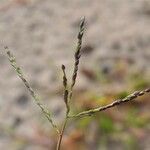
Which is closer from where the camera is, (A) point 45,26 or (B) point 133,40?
(B) point 133,40

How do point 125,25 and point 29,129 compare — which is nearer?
point 29,129

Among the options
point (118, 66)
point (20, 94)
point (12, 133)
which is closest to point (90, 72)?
point (118, 66)

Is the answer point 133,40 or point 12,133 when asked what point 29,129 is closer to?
point 12,133

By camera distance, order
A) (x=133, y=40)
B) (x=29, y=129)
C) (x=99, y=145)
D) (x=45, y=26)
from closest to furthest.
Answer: (x=99, y=145)
(x=29, y=129)
(x=133, y=40)
(x=45, y=26)

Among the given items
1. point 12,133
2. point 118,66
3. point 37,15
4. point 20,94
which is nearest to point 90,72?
point 118,66

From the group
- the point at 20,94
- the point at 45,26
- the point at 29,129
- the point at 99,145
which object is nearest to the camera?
the point at 99,145

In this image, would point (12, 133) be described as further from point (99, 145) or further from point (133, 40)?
point (133, 40)
